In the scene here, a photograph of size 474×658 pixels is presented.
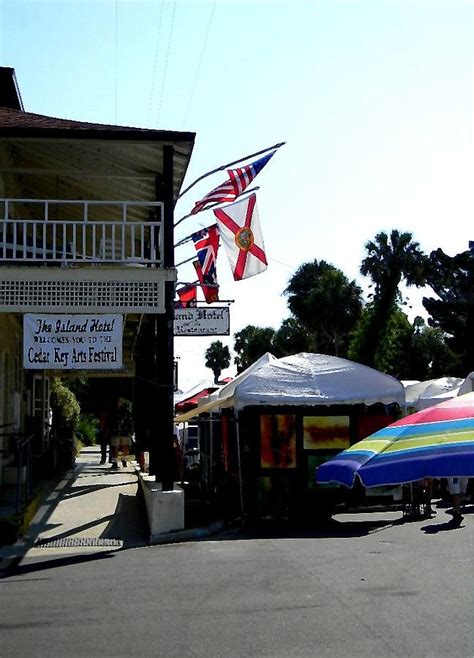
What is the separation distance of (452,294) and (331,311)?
33.8 feet

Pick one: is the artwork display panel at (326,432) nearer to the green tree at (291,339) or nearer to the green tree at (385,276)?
the green tree at (385,276)

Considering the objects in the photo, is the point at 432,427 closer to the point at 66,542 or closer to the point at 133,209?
the point at 66,542

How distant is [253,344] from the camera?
2768 inches

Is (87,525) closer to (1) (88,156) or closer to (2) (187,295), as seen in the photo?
(1) (88,156)

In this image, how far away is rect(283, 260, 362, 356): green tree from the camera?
52.2 m

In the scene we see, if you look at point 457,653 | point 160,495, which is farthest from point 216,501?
point 457,653

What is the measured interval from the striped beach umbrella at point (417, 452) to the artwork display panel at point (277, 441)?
973cm

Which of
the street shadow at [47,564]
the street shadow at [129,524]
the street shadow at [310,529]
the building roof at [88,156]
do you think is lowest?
the street shadow at [47,564]

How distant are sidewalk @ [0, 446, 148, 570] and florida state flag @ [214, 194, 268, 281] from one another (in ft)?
14.5

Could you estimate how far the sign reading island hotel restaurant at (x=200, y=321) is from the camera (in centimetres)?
1780

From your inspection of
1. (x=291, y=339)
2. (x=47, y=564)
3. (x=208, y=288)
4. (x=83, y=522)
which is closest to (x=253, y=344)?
(x=291, y=339)

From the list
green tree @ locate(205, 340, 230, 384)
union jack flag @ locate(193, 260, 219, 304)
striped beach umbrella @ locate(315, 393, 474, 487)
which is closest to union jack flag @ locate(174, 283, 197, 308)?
union jack flag @ locate(193, 260, 219, 304)

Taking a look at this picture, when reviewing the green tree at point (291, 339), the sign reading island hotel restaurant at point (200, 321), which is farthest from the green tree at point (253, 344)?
the sign reading island hotel restaurant at point (200, 321)

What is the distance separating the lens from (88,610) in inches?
306
